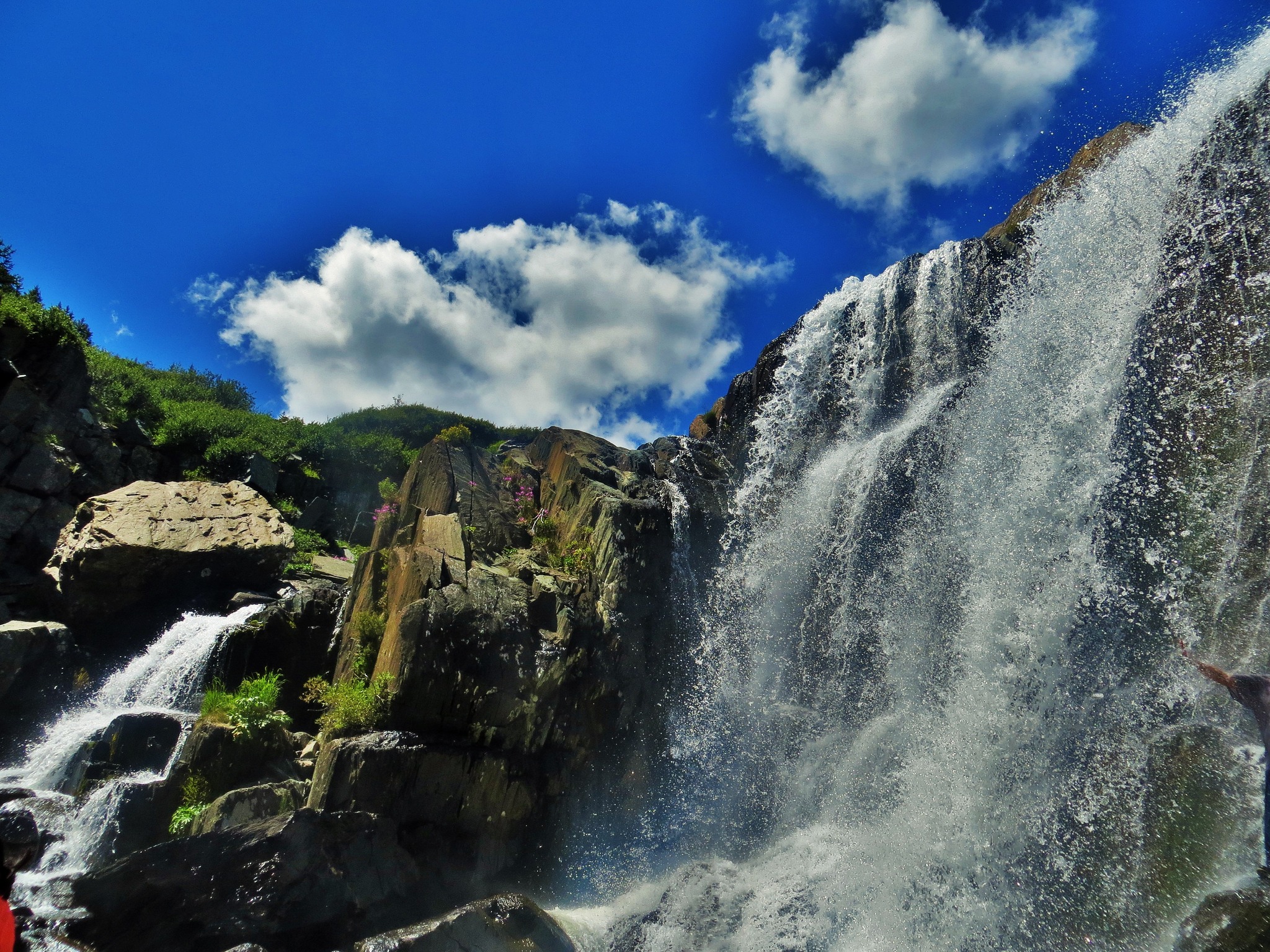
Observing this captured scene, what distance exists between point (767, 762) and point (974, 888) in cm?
391

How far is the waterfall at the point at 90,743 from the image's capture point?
8523mm

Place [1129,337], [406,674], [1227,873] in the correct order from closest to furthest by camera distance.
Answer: [1227,873] < [406,674] < [1129,337]

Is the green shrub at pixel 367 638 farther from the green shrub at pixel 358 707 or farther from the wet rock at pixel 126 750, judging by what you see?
the wet rock at pixel 126 750

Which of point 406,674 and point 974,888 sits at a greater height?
point 406,674

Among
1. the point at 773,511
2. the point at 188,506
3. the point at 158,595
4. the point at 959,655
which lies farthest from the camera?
the point at 188,506

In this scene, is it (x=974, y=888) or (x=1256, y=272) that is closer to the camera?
(x=974, y=888)

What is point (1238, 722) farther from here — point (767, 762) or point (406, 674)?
point (406, 674)

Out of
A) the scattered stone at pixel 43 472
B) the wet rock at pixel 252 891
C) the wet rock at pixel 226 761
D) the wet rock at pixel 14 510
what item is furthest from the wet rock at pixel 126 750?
the scattered stone at pixel 43 472

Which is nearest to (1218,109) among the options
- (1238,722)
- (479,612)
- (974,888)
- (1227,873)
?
(1238,722)

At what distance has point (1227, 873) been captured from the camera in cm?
756

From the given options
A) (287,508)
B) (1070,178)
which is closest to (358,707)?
(1070,178)

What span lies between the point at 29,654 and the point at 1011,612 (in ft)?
58.2

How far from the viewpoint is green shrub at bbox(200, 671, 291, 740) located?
33.0ft

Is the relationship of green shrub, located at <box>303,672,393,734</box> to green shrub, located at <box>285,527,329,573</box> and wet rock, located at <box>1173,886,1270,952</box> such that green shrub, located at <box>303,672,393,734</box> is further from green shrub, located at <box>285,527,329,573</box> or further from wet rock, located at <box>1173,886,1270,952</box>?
wet rock, located at <box>1173,886,1270,952</box>
